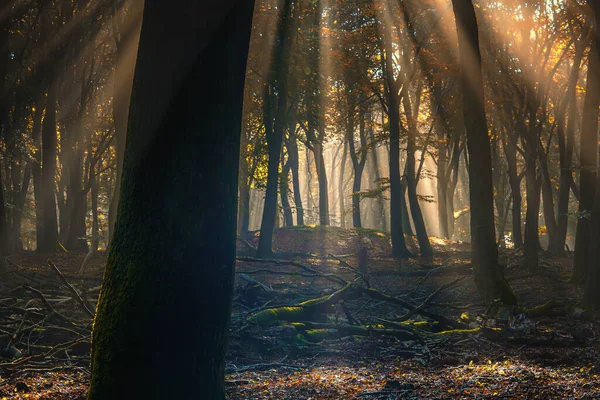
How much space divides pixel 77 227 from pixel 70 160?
3.17 meters

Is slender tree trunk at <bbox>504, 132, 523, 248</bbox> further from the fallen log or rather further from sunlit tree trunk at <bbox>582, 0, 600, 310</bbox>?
the fallen log

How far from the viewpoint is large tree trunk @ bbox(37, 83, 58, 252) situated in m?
20.2

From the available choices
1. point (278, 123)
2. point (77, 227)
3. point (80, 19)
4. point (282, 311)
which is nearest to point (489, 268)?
point (282, 311)

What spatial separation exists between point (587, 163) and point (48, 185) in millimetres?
18298

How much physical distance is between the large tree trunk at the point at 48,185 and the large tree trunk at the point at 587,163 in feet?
58.6

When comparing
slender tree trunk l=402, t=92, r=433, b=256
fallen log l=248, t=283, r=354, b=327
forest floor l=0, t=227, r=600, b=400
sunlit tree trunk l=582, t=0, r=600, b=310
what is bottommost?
forest floor l=0, t=227, r=600, b=400

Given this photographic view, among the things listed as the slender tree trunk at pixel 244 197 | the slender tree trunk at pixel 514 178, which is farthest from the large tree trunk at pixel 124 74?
the slender tree trunk at pixel 514 178

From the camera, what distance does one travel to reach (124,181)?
3.92 meters

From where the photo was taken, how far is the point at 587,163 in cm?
1332

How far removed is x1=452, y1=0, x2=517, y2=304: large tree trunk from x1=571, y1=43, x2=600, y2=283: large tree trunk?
2858mm

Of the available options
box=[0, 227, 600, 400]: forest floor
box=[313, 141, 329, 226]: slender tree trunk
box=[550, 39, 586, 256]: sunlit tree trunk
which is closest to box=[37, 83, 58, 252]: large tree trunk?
box=[0, 227, 600, 400]: forest floor

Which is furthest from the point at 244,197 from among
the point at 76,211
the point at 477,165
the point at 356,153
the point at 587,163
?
the point at 477,165

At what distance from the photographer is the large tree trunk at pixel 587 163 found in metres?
11.8

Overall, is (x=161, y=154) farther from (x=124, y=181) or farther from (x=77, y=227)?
(x=77, y=227)
